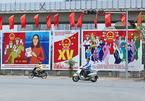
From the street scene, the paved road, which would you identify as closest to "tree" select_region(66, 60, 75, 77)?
the street scene

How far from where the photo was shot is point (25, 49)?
3734cm

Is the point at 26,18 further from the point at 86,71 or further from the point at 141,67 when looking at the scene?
the point at 86,71

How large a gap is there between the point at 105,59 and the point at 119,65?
5.43 feet

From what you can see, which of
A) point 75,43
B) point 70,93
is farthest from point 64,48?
point 70,93

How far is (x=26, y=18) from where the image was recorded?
37.8 metres

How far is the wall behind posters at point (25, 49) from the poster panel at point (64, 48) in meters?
0.81

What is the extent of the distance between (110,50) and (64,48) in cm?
518

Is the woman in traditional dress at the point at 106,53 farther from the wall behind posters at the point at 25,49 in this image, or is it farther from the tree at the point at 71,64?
the wall behind posters at the point at 25,49

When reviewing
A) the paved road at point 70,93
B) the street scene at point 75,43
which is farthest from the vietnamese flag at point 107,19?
the paved road at point 70,93

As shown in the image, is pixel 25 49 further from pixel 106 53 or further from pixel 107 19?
pixel 107 19

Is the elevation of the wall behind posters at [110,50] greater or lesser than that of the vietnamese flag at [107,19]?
lesser

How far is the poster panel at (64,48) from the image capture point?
3597 centimetres

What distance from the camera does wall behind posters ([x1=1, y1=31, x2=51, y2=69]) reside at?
36684mm

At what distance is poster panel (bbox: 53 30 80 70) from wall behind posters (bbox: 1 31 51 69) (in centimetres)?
81
